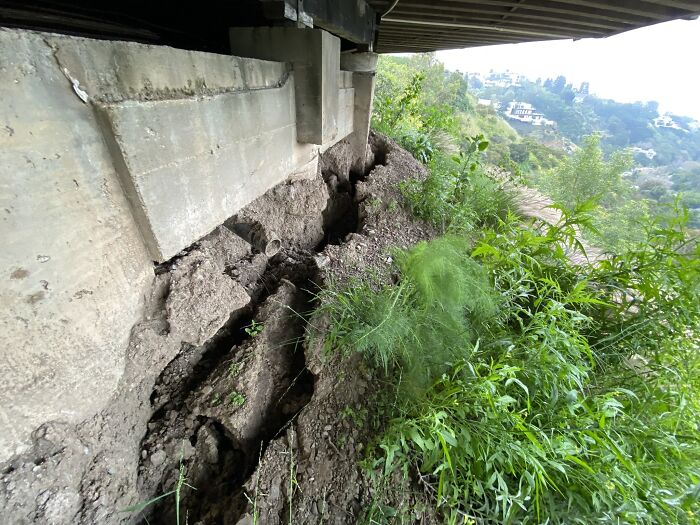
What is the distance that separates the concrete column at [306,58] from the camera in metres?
2.21

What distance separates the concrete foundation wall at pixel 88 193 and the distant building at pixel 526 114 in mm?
44774

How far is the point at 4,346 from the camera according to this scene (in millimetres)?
1060

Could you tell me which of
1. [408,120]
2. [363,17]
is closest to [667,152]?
[408,120]

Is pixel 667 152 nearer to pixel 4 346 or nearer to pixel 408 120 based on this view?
pixel 408 120

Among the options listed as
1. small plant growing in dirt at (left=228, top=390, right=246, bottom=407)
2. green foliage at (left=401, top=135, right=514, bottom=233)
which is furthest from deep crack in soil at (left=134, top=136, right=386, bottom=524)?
green foliage at (left=401, top=135, right=514, bottom=233)

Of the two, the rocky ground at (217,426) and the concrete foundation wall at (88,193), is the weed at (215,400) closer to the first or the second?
the rocky ground at (217,426)

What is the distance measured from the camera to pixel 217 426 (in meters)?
1.84

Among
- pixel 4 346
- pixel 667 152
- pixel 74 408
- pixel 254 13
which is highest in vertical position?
pixel 254 13

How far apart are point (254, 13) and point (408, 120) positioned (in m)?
6.20

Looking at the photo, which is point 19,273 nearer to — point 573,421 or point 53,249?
point 53,249

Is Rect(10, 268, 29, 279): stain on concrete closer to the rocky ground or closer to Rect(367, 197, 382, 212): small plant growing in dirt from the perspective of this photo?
the rocky ground

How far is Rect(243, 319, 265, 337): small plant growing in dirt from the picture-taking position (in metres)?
2.08

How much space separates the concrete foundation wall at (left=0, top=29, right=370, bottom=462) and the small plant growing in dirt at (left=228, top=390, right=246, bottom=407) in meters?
0.59

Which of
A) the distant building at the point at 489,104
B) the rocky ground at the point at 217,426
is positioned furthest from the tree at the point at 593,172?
the distant building at the point at 489,104
